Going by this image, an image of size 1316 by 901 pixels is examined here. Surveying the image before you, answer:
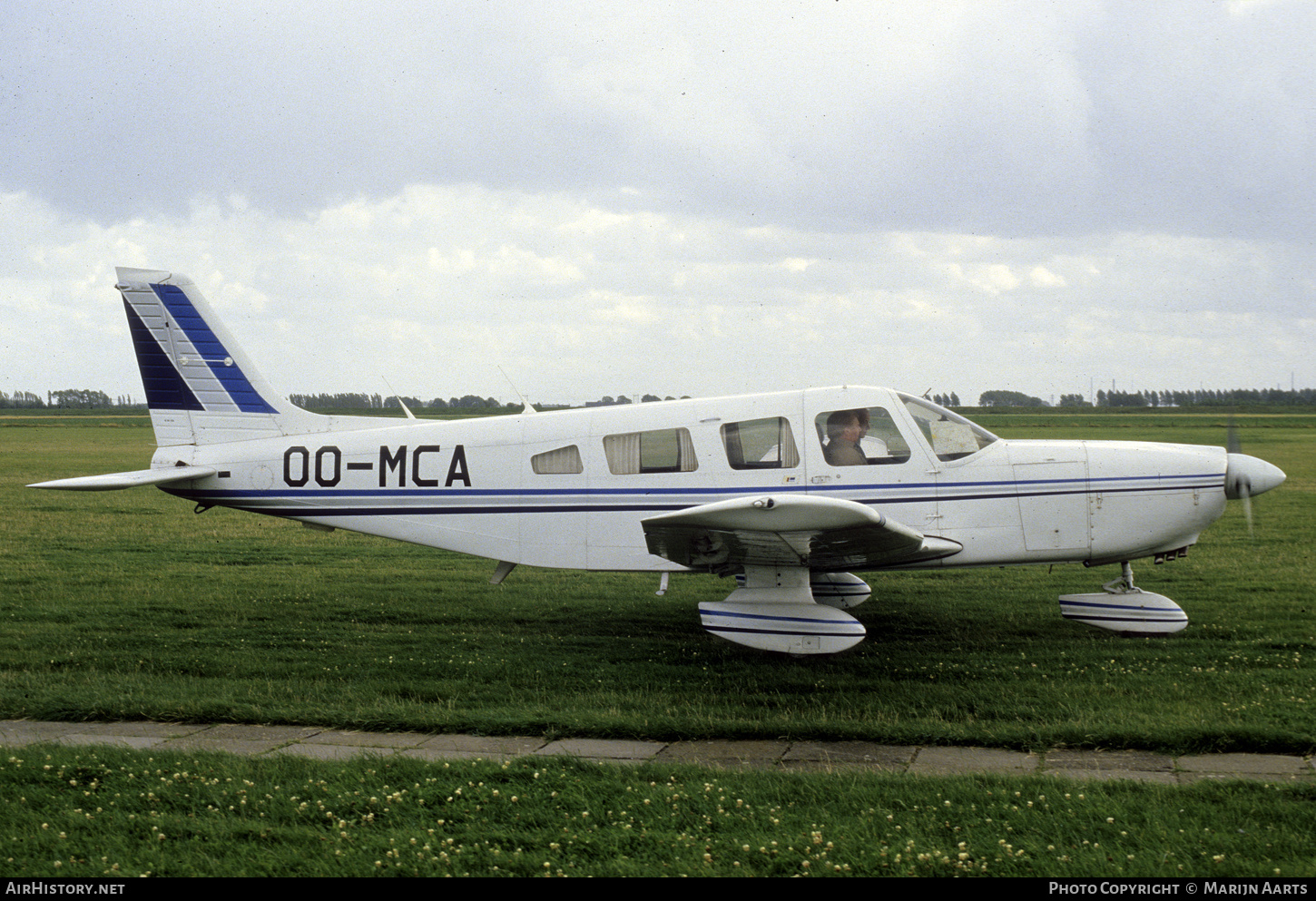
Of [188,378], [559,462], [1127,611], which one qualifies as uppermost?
[188,378]

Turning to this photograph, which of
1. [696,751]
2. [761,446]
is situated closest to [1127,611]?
[761,446]

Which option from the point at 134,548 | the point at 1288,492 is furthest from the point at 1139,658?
the point at 1288,492

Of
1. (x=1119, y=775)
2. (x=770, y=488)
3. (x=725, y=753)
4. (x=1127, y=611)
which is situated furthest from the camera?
(x=1127, y=611)

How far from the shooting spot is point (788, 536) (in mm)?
7738

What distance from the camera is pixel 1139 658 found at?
8.42 meters

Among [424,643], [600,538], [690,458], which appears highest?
[690,458]

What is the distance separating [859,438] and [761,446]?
0.90 meters

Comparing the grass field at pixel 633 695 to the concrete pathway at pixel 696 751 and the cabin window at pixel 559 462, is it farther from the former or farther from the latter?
the cabin window at pixel 559 462

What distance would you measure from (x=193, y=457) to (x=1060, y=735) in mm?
8602

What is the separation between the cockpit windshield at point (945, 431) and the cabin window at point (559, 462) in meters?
3.14

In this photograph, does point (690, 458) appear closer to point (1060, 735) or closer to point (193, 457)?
point (1060, 735)

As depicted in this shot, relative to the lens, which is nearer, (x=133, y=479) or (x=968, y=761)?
(x=968, y=761)

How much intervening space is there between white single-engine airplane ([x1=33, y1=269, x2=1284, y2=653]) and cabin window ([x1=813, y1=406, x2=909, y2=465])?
0.02m

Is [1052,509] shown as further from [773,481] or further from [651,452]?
[651,452]
